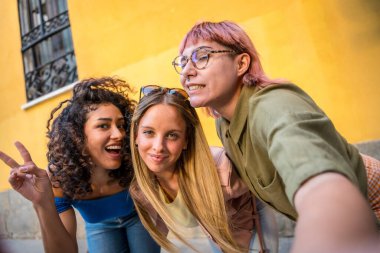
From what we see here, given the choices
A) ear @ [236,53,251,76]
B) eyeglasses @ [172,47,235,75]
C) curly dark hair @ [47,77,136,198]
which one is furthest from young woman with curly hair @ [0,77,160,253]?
ear @ [236,53,251,76]

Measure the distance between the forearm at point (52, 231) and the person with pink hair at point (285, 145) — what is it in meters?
1.09

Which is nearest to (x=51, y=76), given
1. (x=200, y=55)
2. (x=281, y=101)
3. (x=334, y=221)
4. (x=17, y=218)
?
(x=17, y=218)

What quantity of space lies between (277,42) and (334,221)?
9.68 feet

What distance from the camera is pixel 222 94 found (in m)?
1.61

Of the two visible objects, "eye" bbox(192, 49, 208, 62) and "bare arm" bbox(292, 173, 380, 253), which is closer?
"bare arm" bbox(292, 173, 380, 253)

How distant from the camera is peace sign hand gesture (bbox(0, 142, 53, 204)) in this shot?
1.95m

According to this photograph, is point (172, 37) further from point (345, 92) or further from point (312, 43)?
point (345, 92)

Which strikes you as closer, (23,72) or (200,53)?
(200,53)

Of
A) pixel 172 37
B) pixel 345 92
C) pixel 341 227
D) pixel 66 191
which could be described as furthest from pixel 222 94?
pixel 172 37

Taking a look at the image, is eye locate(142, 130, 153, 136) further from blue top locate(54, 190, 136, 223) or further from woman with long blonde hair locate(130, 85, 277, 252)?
blue top locate(54, 190, 136, 223)

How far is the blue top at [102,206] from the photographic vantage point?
7.65 ft

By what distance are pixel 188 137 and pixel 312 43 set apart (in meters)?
1.85

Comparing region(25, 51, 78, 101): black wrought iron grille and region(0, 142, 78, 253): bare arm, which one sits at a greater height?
region(25, 51, 78, 101): black wrought iron grille

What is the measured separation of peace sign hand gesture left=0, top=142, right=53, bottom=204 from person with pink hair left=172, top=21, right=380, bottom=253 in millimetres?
1020
